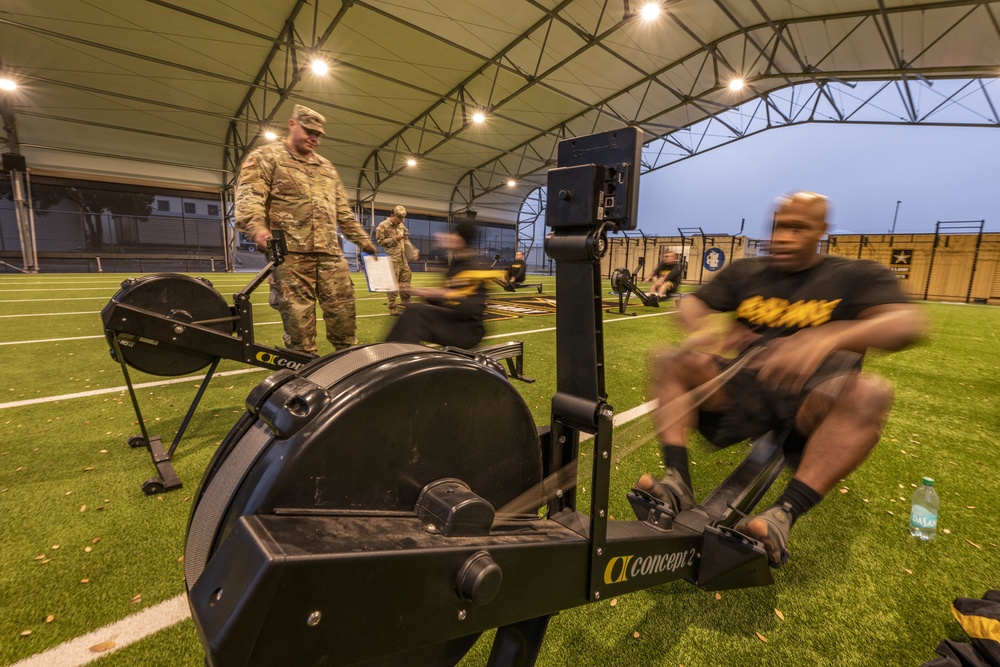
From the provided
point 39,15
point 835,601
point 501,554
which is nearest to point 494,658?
point 501,554

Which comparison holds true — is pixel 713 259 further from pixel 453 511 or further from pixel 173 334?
pixel 453 511

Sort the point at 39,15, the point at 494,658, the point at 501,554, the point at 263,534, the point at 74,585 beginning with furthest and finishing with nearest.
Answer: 1. the point at 39,15
2. the point at 74,585
3. the point at 494,658
4. the point at 501,554
5. the point at 263,534

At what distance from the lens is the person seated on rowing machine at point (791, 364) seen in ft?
4.75

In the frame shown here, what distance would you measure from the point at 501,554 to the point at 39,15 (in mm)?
16851

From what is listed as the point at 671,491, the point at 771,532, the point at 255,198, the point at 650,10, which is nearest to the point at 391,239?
the point at 255,198

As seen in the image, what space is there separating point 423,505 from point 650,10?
13878mm

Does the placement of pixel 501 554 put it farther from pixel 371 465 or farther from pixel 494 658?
pixel 494 658

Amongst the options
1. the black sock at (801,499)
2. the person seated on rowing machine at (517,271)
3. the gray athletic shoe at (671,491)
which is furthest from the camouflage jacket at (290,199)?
the person seated on rowing machine at (517,271)

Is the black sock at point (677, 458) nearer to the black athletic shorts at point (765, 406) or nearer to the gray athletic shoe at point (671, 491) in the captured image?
the gray athletic shoe at point (671, 491)

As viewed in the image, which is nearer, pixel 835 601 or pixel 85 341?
Result: pixel 835 601

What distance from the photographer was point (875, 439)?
1485 millimetres

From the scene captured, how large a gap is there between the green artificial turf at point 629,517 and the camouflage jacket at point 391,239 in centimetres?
475

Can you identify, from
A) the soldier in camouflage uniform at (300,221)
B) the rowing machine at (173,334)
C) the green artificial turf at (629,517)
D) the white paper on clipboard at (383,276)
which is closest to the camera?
the green artificial turf at (629,517)

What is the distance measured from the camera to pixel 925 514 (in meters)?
1.83
